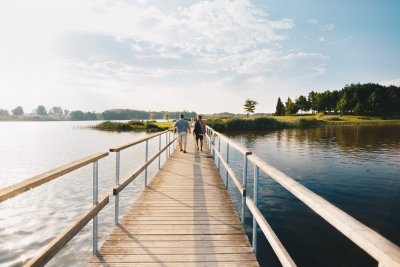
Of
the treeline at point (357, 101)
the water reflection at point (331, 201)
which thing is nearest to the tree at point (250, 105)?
the treeline at point (357, 101)

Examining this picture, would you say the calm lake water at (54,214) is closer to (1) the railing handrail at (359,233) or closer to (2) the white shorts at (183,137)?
(2) the white shorts at (183,137)

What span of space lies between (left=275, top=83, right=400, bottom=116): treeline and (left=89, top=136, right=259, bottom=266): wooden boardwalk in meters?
123

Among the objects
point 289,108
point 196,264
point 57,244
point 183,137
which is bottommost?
point 196,264

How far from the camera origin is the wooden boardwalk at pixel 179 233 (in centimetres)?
432

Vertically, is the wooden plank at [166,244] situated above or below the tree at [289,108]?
below

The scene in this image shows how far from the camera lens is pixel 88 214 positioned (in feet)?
13.3

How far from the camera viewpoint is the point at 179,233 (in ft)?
17.3

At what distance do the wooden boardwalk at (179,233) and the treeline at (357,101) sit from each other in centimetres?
12259

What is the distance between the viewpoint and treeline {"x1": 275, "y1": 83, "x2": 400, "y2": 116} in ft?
378

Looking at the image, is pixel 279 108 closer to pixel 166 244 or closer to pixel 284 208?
pixel 284 208

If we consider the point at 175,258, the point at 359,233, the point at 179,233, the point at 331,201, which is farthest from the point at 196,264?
the point at 331,201

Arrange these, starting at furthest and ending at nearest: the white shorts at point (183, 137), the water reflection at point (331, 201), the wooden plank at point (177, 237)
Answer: the white shorts at point (183, 137) < the water reflection at point (331, 201) < the wooden plank at point (177, 237)

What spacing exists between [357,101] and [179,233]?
428 ft

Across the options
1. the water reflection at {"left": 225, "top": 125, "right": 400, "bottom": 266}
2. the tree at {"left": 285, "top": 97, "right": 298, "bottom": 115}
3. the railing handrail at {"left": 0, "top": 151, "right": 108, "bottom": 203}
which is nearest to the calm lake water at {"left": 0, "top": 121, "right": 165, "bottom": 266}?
the railing handrail at {"left": 0, "top": 151, "right": 108, "bottom": 203}
